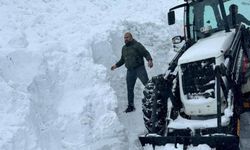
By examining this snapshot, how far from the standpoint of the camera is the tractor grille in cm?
630

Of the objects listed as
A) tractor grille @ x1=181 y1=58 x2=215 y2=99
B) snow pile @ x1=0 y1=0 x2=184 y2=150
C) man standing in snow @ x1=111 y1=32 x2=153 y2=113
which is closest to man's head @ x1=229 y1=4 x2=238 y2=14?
tractor grille @ x1=181 y1=58 x2=215 y2=99

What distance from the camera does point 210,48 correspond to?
6.56 metres

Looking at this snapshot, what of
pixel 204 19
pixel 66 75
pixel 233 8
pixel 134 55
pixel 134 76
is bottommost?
pixel 134 76

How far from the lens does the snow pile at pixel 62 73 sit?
6.90 m

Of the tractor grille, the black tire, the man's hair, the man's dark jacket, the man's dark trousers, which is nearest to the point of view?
the tractor grille

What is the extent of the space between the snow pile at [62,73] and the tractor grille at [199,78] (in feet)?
5.14

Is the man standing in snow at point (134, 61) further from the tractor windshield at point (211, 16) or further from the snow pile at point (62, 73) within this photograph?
the tractor windshield at point (211, 16)

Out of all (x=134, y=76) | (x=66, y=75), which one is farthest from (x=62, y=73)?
(x=134, y=76)

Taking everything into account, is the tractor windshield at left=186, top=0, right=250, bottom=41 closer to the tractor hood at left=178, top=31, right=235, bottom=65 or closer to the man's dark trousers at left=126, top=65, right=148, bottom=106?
the tractor hood at left=178, top=31, right=235, bottom=65

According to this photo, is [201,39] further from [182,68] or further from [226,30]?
[182,68]

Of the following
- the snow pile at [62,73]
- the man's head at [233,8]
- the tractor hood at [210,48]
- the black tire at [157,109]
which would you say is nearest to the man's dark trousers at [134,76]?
the snow pile at [62,73]

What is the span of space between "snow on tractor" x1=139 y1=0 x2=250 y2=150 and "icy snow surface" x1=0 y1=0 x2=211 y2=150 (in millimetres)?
616

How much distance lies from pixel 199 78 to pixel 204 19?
1.67 m

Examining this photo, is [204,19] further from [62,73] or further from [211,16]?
[62,73]
